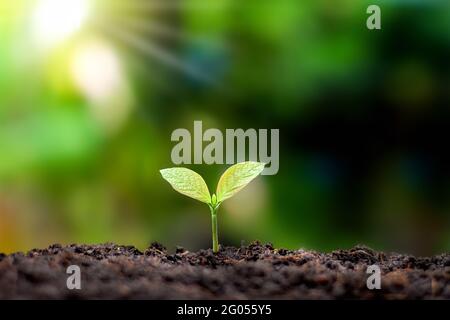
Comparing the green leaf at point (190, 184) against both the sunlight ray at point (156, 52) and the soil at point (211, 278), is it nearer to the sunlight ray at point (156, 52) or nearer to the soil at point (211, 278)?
the soil at point (211, 278)

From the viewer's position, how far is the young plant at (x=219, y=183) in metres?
1.20

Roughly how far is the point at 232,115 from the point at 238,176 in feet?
2.78

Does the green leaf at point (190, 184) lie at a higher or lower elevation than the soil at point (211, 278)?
higher

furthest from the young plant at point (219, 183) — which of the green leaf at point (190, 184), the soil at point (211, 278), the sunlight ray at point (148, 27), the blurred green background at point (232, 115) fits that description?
the sunlight ray at point (148, 27)

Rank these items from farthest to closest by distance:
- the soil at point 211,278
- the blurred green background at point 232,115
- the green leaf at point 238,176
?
1. the blurred green background at point 232,115
2. the green leaf at point 238,176
3. the soil at point 211,278

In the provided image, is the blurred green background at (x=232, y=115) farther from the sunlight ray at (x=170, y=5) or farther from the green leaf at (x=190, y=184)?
the green leaf at (x=190, y=184)

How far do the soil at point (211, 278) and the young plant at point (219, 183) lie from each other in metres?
0.15

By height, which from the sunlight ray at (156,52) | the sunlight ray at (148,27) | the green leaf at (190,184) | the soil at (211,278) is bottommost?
the soil at (211,278)

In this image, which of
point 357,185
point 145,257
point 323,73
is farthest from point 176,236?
point 145,257

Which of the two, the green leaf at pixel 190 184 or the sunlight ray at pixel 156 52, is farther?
the sunlight ray at pixel 156 52

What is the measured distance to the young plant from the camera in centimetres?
120

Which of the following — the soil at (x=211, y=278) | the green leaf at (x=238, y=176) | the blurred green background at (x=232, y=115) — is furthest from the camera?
the blurred green background at (x=232, y=115)

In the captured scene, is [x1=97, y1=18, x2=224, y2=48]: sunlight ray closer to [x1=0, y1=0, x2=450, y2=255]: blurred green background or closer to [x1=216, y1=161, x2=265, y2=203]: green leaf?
[x1=0, y1=0, x2=450, y2=255]: blurred green background

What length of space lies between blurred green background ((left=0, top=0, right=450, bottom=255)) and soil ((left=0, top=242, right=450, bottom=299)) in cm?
92
